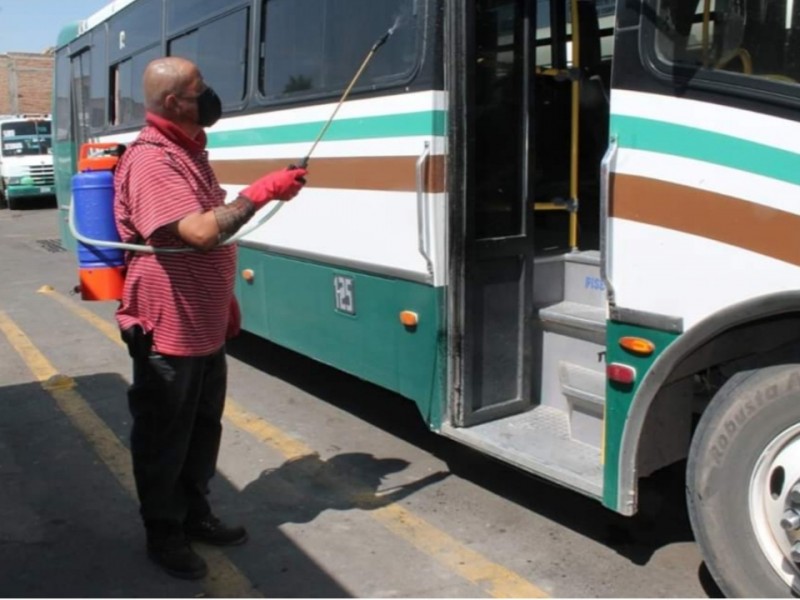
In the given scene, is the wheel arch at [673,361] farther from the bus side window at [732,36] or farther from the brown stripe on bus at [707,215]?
the bus side window at [732,36]

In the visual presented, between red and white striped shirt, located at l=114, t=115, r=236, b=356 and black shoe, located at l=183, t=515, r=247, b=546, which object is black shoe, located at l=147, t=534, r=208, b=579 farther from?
red and white striped shirt, located at l=114, t=115, r=236, b=356

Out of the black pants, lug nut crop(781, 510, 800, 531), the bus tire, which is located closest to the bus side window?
the bus tire

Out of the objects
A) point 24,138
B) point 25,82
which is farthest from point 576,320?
point 25,82

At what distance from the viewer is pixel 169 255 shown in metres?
3.43

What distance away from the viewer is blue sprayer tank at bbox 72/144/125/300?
3.60 metres

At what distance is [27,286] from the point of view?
433 inches

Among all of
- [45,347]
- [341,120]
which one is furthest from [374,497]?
[45,347]

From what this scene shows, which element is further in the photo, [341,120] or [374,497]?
[341,120]

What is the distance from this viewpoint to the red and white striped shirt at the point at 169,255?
3312 mm

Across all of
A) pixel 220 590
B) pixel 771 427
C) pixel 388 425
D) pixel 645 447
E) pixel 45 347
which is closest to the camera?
pixel 771 427

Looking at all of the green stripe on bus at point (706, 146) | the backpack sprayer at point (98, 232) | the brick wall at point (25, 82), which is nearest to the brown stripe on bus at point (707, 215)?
the green stripe on bus at point (706, 146)

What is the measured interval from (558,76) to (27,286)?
27.7 feet

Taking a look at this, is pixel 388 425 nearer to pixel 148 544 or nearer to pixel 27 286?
pixel 148 544

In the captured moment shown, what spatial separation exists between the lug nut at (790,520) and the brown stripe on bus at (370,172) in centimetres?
205
